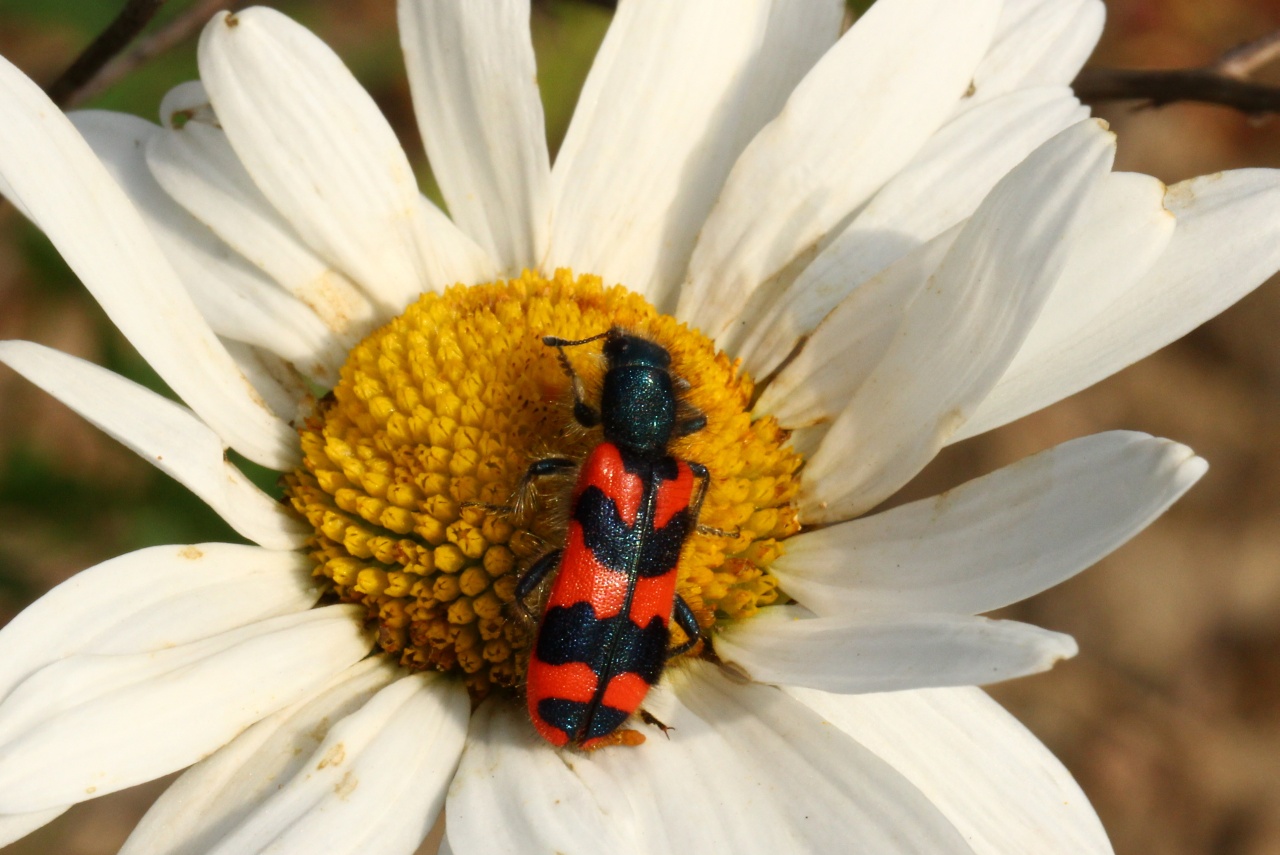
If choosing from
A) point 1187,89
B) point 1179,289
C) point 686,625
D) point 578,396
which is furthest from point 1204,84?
point 686,625

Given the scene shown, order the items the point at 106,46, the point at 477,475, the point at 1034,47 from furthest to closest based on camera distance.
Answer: the point at 1034,47
the point at 106,46
the point at 477,475

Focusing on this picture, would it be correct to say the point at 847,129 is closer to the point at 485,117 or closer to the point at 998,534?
the point at 485,117

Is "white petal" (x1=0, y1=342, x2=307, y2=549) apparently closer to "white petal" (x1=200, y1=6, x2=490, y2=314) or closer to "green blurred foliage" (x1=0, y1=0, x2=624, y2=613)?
"white petal" (x1=200, y1=6, x2=490, y2=314)

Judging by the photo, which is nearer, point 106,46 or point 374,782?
point 374,782

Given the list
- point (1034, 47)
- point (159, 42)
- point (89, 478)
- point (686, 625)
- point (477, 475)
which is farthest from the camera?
point (89, 478)

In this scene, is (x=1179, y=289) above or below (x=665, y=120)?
below

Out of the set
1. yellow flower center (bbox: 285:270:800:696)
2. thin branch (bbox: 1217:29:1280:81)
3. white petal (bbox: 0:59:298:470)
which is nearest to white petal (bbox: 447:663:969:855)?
yellow flower center (bbox: 285:270:800:696)


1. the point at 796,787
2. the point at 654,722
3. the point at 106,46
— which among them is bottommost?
the point at 796,787
